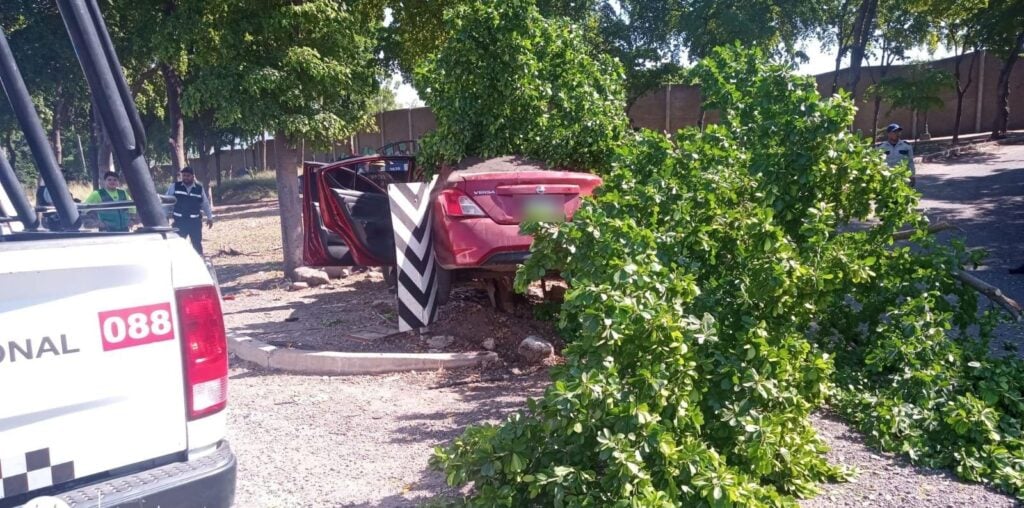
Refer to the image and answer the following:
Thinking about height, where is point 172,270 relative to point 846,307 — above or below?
above

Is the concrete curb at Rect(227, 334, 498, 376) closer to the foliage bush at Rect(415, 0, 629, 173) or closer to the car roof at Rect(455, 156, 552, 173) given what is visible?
the car roof at Rect(455, 156, 552, 173)

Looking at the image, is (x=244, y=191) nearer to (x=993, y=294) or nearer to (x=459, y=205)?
(x=459, y=205)

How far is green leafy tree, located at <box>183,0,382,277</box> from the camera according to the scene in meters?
9.05

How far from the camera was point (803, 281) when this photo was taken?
412 centimetres

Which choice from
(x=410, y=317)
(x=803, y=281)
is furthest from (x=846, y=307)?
(x=410, y=317)

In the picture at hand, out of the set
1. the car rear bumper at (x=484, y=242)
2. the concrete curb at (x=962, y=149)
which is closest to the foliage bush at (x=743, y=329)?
the car rear bumper at (x=484, y=242)

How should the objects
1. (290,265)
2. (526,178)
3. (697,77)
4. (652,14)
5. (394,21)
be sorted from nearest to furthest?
(697,77) → (526,178) → (290,265) → (394,21) → (652,14)

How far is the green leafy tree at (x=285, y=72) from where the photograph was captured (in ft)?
29.7

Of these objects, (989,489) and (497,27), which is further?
(497,27)

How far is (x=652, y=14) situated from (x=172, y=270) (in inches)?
881

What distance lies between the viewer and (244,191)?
34.7 m

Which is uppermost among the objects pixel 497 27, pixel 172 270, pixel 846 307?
pixel 497 27

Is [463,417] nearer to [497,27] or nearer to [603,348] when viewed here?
[603,348]

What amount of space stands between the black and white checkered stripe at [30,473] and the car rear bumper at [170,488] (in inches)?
2.4
